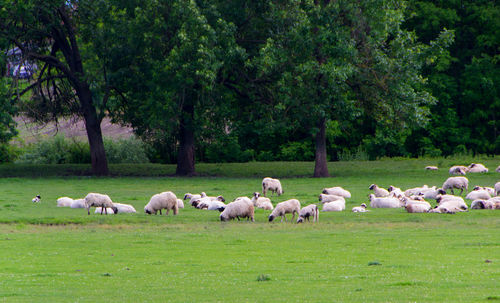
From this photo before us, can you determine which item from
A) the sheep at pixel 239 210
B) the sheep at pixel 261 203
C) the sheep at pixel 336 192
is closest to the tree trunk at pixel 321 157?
the sheep at pixel 336 192

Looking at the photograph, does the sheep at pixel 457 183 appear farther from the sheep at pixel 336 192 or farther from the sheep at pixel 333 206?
the sheep at pixel 333 206

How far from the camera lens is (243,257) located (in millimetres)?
18062

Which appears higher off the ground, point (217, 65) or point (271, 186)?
point (217, 65)

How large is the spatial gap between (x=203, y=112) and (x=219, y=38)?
5171 mm

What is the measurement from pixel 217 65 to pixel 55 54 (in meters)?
14.7

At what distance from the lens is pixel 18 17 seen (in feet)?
156

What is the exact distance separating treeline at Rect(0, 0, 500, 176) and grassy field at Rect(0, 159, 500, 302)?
14.2m

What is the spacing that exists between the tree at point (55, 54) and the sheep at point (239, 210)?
26624mm

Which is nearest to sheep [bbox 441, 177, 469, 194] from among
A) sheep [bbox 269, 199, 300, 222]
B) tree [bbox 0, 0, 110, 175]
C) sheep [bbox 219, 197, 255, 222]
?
sheep [bbox 269, 199, 300, 222]

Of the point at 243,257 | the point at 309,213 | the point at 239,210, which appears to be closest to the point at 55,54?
the point at 239,210

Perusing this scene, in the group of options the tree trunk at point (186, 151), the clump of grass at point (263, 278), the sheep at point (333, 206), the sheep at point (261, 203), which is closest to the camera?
the clump of grass at point (263, 278)

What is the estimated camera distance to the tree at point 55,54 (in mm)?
47938

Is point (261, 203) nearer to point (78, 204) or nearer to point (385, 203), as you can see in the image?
point (385, 203)

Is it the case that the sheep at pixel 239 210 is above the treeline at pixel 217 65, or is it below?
below
